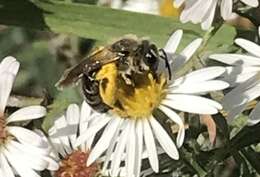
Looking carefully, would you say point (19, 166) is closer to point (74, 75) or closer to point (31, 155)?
point (31, 155)

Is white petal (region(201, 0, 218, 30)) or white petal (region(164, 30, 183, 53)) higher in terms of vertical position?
white petal (region(201, 0, 218, 30))

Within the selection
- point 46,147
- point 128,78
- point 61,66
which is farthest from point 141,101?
point 61,66

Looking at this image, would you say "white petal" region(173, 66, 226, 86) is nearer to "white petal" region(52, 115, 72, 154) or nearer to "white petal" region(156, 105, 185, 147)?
"white petal" region(156, 105, 185, 147)

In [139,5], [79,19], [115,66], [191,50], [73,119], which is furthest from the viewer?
[139,5]

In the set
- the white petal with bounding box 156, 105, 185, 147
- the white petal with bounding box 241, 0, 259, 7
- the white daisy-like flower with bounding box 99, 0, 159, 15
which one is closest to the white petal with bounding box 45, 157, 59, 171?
the white petal with bounding box 156, 105, 185, 147

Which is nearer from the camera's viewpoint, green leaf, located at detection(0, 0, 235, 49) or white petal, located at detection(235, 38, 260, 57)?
white petal, located at detection(235, 38, 260, 57)

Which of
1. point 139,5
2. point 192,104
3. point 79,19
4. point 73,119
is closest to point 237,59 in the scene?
point 192,104

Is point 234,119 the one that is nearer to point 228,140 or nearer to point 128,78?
point 228,140
